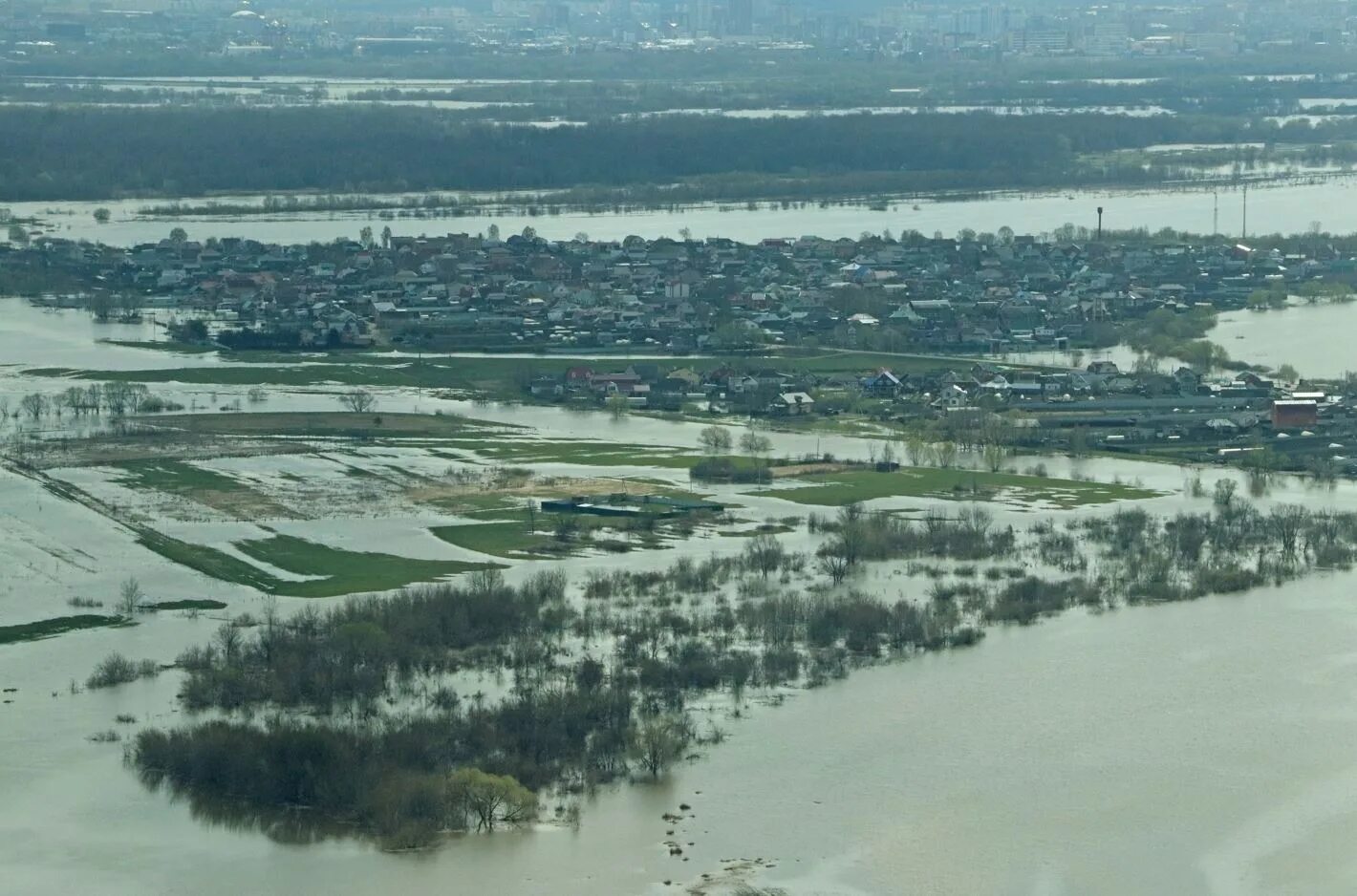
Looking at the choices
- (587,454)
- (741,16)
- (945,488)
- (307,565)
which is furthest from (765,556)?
(741,16)

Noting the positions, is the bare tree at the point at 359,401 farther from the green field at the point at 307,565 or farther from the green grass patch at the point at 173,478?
the green field at the point at 307,565

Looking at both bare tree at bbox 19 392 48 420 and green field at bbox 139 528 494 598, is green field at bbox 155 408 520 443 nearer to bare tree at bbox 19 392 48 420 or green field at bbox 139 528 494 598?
bare tree at bbox 19 392 48 420

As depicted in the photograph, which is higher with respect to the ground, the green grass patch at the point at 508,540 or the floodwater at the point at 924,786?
the green grass patch at the point at 508,540

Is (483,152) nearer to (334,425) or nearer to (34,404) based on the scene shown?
(34,404)

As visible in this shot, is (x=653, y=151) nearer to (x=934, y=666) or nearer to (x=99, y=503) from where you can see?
(x=99, y=503)

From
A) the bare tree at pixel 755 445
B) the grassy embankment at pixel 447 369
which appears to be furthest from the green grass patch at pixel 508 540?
the grassy embankment at pixel 447 369
